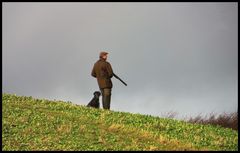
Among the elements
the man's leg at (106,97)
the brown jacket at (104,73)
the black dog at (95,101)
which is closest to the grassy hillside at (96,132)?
the man's leg at (106,97)

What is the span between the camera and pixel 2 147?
655 inches

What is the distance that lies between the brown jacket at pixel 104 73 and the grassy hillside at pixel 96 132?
179 cm

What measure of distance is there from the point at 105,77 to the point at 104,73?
17 centimetres

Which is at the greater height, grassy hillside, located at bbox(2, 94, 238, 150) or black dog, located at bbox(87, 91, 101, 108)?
black dog, located at bbox(87, 91, 101, 108)

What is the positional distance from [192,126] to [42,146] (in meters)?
6.53

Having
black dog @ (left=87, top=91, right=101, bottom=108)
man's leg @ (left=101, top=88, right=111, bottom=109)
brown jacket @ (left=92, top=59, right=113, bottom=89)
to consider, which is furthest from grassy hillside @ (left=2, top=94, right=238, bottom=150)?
black dog @ (left=87, top=91, right=101, bottom=108)

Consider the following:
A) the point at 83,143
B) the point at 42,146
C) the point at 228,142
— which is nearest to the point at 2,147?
the point at 42,146

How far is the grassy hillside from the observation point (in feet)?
56.5

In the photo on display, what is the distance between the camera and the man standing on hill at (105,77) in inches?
977

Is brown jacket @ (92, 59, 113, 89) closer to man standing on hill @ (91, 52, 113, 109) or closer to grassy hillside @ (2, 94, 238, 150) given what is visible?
man standing on hill @ (91, 52, 113, 109)

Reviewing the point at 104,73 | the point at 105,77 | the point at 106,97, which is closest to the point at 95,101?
the point at 106,97

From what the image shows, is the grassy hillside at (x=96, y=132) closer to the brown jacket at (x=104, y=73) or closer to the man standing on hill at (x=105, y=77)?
the man standing on hill at (x=105, y=77)

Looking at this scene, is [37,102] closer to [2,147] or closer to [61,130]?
[61,130]

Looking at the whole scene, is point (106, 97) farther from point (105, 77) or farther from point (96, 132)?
point (96, 132)
